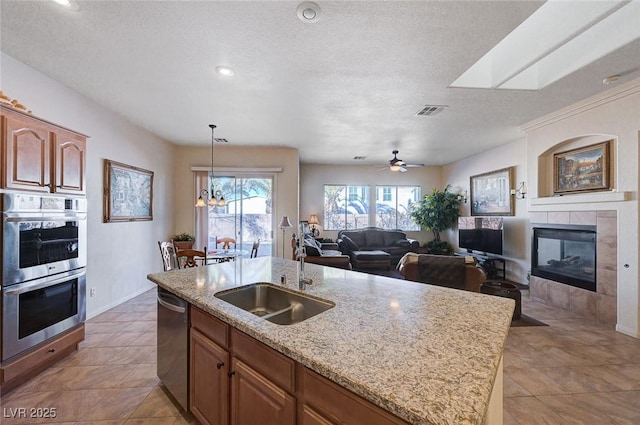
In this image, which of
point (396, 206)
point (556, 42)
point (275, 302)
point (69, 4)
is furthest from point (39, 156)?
point (396, 206)

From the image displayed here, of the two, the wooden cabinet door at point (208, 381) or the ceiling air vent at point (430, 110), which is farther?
the ceiling air vent at point (430, 110)

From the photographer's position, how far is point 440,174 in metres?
8.46

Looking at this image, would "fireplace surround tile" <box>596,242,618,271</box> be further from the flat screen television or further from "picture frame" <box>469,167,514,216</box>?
"picture frame" <box>469,167,514,216</box>

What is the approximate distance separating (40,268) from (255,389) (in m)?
2.28

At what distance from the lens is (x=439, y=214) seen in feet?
24.0

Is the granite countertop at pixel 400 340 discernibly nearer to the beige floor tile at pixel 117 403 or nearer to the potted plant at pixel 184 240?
the beige floor tile at pixel 117 403

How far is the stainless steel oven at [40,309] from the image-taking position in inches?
79.0

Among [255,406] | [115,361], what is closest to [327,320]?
[255,406]

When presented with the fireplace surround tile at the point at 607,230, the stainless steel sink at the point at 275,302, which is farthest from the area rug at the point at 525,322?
the stainless steel sink at the point at 275,302

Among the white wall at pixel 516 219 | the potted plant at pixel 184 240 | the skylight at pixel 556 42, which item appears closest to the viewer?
the skylight at pixel 556 42

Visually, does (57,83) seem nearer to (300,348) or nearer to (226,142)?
(226,142)

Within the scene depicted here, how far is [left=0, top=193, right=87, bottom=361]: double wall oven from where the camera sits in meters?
2.00

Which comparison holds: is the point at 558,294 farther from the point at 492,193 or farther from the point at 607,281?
the point at 492,193

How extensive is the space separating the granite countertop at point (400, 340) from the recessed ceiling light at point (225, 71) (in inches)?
82.0
